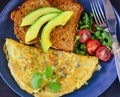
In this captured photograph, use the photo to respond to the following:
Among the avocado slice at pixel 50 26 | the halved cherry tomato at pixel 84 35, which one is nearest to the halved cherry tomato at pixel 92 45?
the halved cherry tomato at pixel 84 35

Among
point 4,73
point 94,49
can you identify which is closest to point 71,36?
point 94,49

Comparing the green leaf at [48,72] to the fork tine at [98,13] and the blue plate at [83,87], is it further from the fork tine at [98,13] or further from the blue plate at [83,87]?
the fork tine at [98,13]

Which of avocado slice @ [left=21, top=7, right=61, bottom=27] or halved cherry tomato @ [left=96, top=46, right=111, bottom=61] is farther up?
avocado slice @ [left=21, top=7, right=61, bottom=27]

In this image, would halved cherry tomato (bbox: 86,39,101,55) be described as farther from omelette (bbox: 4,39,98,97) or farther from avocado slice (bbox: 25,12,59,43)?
avocado slice (bbox: 25,12,59,43)

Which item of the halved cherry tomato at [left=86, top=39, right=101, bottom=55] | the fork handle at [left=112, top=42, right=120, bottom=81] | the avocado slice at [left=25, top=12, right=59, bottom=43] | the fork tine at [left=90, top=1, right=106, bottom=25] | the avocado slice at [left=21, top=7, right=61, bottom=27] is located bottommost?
the fork handle at [left=112, top=42, right=120, bottom=81]

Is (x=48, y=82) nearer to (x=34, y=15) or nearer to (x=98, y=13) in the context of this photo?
(x=34, y=15)

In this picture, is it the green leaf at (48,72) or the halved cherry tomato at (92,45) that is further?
the halved cherry tomato at (92,45)

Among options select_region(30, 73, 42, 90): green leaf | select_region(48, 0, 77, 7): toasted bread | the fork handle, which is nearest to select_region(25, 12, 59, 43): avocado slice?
select_region(48, 0, 77, 7): toasted bread
